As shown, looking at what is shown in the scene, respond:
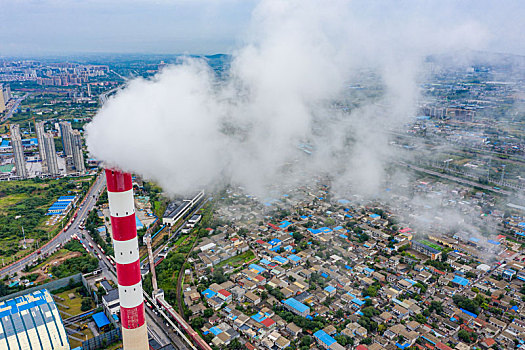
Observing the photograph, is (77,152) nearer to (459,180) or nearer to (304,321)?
(304,321)

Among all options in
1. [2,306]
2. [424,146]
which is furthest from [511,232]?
[2,306]

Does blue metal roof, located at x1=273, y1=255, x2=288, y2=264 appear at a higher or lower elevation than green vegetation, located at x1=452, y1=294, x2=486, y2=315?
higher

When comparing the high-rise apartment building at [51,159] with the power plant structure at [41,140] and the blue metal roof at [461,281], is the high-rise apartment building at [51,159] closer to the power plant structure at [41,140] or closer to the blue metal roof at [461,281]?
the power plant structure at [41,140]

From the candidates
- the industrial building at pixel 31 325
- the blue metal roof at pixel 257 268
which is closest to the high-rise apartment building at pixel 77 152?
the industrial building at pixel 31 325

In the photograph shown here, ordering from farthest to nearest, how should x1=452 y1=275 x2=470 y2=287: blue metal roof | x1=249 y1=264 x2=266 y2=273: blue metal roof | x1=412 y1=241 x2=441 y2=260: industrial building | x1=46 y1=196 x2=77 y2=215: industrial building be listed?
x1=46 y1=196 x2=77 y2=215: industrial building, x1=412 y1=241 x2=441 y2=260: industrial building, x1=249 y1=264 x2=266 y2=273: blue metal roof, x1=452 y1=275 x2=470 y2=287: blue metal roof

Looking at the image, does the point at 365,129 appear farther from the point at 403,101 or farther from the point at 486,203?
the point at 486,203

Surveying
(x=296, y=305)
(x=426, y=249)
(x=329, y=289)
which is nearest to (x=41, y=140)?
(x=296, y=305)

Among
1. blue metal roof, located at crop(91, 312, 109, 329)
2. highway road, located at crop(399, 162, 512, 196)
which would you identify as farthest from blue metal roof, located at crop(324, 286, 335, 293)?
highway road, located at crop(399, 162, 512, 196)

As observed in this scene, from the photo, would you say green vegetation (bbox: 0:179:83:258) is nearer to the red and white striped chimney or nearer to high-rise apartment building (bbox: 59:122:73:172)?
high-rise apartment building (bbox: 59:122:73:172)
